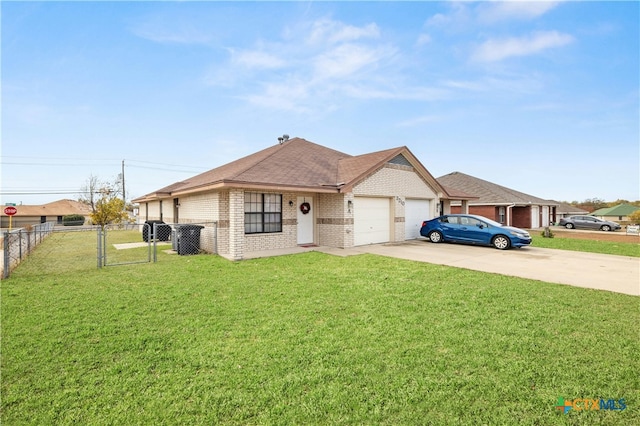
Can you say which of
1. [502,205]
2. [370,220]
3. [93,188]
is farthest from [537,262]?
[93,188]

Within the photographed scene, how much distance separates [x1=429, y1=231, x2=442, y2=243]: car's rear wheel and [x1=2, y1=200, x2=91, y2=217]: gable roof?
60.9m

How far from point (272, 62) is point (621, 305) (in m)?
15.8

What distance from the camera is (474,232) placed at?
42.5ft

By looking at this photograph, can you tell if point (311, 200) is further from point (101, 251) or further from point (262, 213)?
point (101, 251)

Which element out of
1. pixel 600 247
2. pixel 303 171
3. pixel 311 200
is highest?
pixel 303 171

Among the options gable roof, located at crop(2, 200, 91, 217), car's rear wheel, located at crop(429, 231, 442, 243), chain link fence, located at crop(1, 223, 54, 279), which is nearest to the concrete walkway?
car's rear wheel, located at crop(429, 231, 442, 243)

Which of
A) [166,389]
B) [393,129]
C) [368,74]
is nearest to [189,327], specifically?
[166,389]

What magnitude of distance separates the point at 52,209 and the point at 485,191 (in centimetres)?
7399

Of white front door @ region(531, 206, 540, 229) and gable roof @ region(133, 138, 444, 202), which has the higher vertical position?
gable roof @ region(133, 138, 444, 202)

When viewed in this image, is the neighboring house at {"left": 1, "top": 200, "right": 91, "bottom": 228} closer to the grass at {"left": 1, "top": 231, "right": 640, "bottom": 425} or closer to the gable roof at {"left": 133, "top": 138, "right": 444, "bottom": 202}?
the gable roof at {"left": 133, "top": 138, "right": 444, "bottom": 202}

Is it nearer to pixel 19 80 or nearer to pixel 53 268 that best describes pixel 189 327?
pixel 53 268

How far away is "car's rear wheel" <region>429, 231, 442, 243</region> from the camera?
14117mm

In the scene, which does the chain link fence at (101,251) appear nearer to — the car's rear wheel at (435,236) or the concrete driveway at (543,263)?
the concrete driveway at (543,263)

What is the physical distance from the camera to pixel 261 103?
18.0 metres
